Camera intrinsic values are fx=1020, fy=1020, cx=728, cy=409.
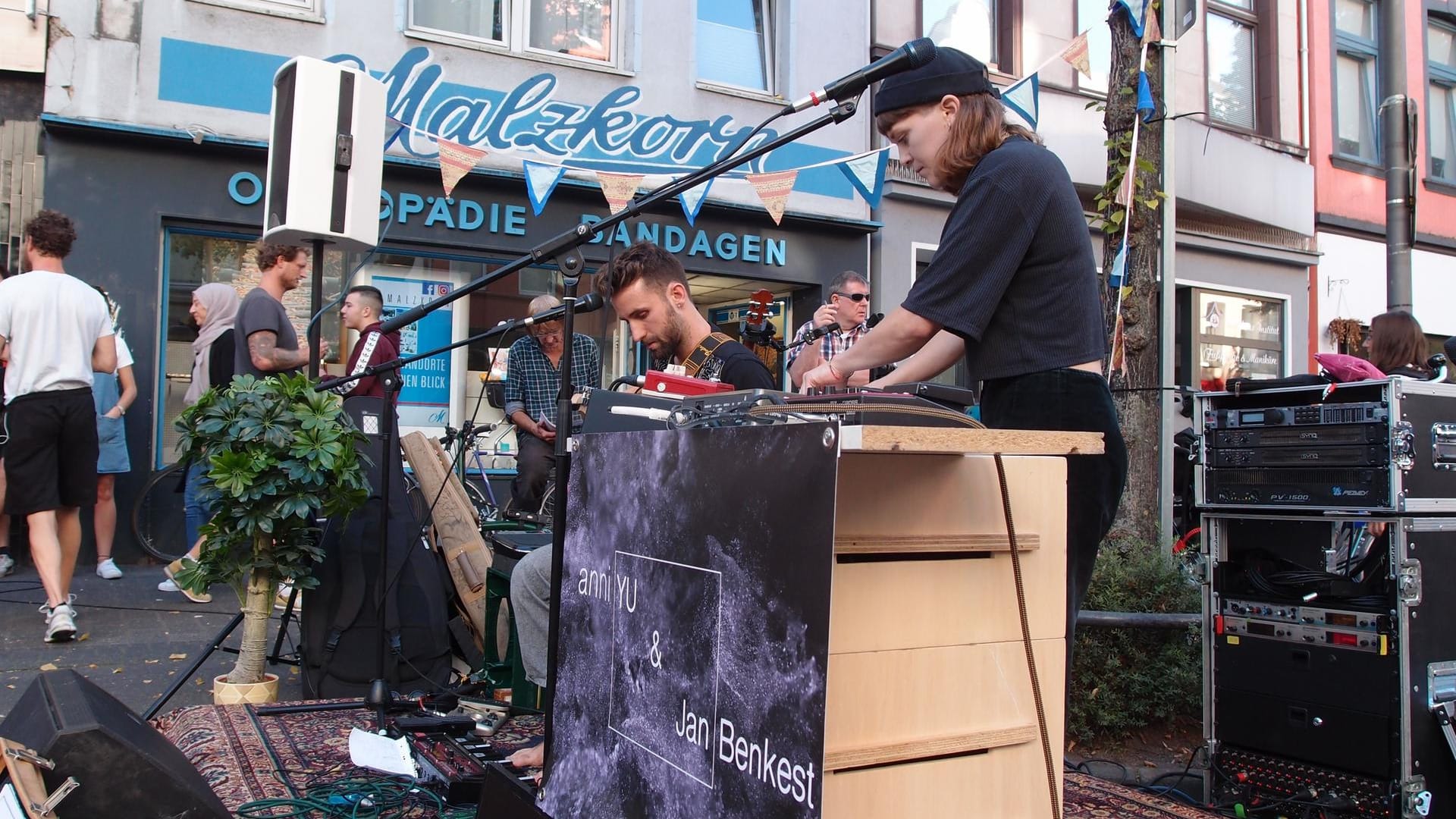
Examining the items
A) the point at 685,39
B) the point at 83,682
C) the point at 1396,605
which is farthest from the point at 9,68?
the point at 1396,605

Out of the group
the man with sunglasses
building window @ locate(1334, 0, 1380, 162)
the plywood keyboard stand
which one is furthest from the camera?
building window @ locate(1334, 0, 1380, 162)

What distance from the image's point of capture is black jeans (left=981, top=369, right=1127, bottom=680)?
7.12 ft

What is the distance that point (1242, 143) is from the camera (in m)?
11.4

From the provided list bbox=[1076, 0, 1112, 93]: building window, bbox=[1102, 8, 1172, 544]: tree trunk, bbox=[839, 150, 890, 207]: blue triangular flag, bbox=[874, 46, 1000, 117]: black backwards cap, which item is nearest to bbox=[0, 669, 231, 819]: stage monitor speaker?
bbox=[874, 46, 1000, 117]: black backwards cap

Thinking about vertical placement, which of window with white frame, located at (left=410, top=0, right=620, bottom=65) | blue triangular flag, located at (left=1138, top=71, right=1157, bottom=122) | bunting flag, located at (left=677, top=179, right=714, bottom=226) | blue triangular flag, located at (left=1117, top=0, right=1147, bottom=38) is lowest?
blue triangular flag, located at (left=1138, top=71, right=1157, bottom=122)

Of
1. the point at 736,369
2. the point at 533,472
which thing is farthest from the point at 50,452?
the point at 736,369

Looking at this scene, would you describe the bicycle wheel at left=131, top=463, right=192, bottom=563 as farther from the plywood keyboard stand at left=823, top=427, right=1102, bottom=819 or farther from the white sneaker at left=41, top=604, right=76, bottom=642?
the plywood keyboard stand at left=823, top=427, right=1102, bottom=819

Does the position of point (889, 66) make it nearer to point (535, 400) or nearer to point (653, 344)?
point (653, 344)

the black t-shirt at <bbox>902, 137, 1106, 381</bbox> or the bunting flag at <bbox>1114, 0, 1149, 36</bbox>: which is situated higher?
the bunting flag at <bbox>1114, 0, 1149, 36</bbox>

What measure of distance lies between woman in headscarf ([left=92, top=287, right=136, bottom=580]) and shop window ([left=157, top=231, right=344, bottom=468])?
0.53 metres

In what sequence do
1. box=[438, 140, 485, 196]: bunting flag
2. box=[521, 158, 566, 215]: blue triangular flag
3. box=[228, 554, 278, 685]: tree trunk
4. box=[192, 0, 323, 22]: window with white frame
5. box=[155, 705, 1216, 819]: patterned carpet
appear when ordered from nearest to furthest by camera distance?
box=[155, 705, 1216, 819]: patterned carpet < box=[228, 554, 278, 685]: tree trunk < box=[438, 140, 485, 196]: bunting flag < box=[192, 0, 323, 22]: window with white frame < box=[521, 158, 566, 215]: blue triangular flag

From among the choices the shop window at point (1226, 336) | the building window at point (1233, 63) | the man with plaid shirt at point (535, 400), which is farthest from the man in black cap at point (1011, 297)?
the building window at point (1233, 63)

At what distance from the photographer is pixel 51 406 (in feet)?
16.2

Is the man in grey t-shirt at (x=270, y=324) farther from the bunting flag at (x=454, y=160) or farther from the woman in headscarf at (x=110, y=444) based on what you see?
the bunting flag at (x=454, y=160)
